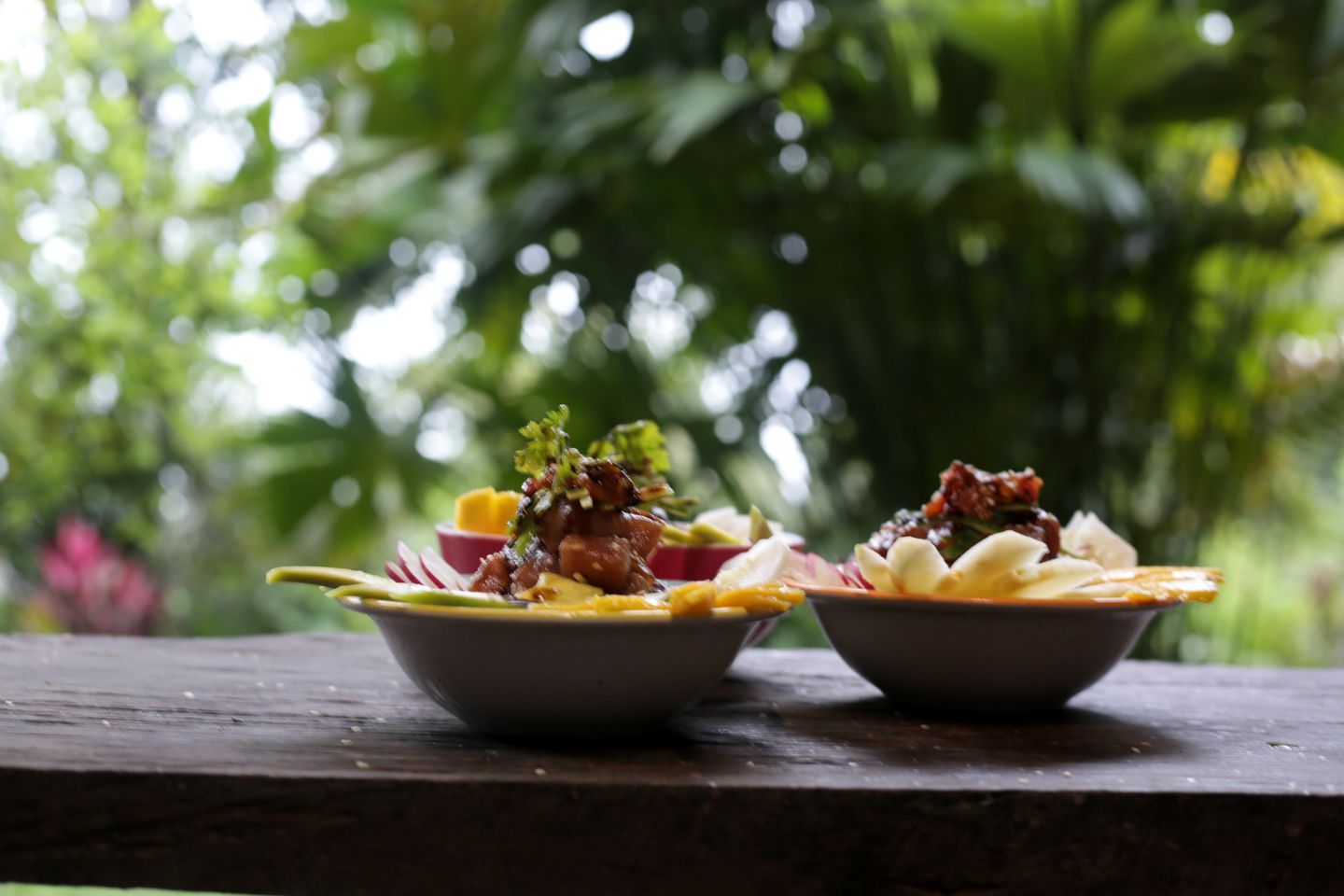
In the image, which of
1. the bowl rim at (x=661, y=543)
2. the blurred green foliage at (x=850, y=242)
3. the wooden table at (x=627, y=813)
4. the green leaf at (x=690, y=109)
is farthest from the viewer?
the blurred green foliage at (x=850, y=242)

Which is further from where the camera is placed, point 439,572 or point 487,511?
point 487,511

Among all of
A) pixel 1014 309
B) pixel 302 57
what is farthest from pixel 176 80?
pixel 1014 309

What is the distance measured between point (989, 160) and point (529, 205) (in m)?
0.84

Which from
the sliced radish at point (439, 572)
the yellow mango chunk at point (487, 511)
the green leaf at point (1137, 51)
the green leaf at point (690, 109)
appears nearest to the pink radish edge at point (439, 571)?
the sliced radish at point (439, 572)

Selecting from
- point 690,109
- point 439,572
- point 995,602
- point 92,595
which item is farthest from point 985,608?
point 92,595

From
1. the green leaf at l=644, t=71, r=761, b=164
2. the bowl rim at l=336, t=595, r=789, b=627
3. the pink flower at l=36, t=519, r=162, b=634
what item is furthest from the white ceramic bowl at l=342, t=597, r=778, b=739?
the pink flower at l=36, t=519, r=162, b=634

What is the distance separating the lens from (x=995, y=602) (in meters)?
0.77

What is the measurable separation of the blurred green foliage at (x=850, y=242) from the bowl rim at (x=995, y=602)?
3.91ft

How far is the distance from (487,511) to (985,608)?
1.13 feet

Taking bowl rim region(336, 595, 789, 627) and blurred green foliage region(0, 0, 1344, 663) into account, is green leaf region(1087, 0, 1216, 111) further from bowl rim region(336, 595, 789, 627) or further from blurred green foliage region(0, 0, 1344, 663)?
bowl rim region(336, 595, 789, 627)

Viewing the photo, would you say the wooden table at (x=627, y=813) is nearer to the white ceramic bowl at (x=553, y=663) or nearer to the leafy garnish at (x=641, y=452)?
the white ceramic bowl at (x=553, y=663)

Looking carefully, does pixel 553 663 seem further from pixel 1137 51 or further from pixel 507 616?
pixel 1137 51

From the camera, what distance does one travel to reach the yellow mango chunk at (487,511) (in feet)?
2.94

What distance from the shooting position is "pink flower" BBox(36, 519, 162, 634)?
3107 mm
